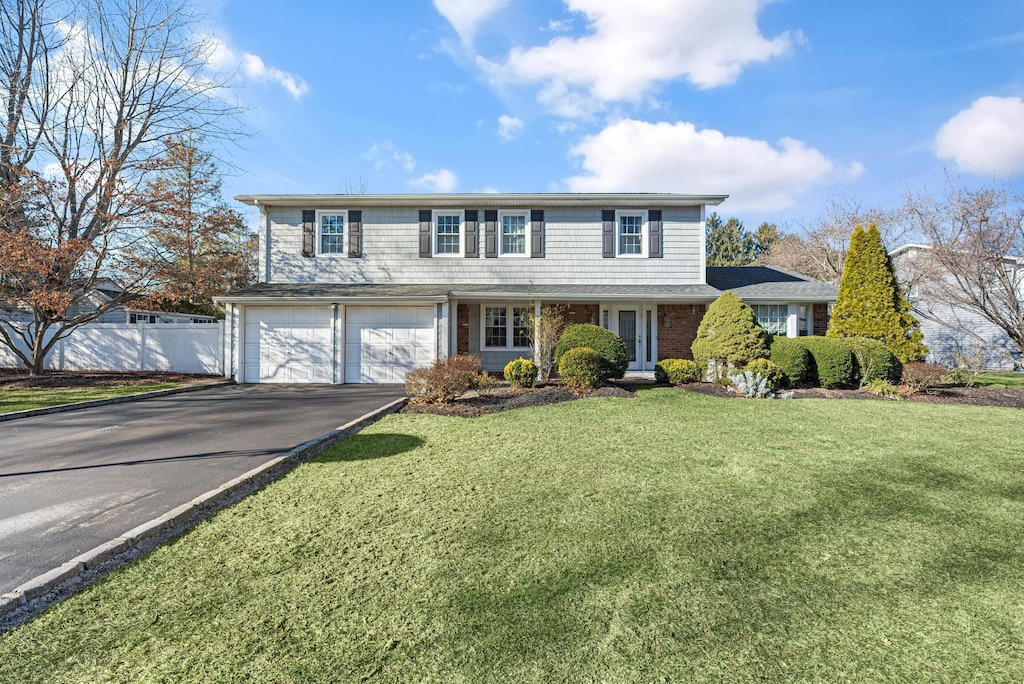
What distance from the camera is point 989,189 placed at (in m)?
13.6

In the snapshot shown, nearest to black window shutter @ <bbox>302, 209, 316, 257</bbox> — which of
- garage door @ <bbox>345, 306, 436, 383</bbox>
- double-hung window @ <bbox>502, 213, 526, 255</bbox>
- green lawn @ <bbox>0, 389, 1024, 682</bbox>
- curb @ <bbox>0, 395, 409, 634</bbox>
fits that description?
garage door @ <bbox>345, 306, 436, 383</bbox>

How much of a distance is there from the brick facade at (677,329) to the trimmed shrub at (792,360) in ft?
10.7

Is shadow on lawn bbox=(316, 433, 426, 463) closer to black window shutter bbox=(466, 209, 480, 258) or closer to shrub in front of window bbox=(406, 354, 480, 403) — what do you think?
shrub in front of window bbox=(406, 354, 480, 403)

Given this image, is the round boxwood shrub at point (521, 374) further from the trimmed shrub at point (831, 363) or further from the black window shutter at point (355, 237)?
the black window shutter at point (355, 237)

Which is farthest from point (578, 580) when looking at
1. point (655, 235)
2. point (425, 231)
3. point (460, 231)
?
point (655, 235)

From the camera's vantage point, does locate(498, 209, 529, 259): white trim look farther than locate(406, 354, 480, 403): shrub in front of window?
Yes

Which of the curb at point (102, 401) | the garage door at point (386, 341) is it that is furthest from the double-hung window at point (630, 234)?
the curb at point (102, 401)

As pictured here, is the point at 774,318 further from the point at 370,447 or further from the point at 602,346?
the point at 370,447

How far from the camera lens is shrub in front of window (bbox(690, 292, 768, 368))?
34.0 ft

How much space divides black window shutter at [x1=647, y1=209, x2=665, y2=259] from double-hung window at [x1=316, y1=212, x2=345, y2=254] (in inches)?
378

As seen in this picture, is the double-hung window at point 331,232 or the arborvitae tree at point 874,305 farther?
the double-hung window at point 331,232

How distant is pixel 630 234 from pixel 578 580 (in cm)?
1278

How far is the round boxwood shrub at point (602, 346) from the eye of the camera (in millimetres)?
10250

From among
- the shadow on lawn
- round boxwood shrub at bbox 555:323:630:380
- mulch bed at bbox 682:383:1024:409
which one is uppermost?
round boxwood shrub at bbox 555:323:630:380
